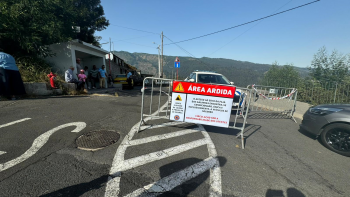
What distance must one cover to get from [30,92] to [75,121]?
513 cm

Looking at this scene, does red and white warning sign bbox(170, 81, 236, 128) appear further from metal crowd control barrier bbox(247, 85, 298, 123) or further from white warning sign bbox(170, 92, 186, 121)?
metal crowd control barrier bbox(247, 85, 298, 123)

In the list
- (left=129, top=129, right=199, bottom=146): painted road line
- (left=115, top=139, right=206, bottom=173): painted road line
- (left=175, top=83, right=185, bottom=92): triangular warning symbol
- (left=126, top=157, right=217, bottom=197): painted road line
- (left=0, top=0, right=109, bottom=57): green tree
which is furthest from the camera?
(left=0, top=0, right=109, bottom=57): green tree

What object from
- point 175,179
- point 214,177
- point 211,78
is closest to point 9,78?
point 175,179

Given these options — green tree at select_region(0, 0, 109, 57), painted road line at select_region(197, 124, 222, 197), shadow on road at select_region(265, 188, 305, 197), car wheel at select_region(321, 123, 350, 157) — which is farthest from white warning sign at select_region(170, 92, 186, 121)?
green tree at select_region(0, 0, 109, 57)

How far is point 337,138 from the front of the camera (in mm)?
3451

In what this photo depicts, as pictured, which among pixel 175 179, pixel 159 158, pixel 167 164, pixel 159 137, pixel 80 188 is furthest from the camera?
pixel 159 137

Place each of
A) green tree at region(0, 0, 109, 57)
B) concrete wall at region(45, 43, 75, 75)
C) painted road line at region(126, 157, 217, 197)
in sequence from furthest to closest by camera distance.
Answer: concrete wall at region(45, 43, 75, 75) < green tree at region(0, 0, 109, 57) < painted road line at region(126, 157, 217, 197)

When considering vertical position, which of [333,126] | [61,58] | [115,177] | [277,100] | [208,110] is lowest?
[115,177]

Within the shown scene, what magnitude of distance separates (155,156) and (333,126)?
14.6 ft

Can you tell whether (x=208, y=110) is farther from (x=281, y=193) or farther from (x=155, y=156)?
(x=281, y=193)

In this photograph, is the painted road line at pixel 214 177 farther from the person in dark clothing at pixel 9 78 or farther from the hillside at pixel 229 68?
the person in dark clothing at pixel 9 78

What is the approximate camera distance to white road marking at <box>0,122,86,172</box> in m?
2.28

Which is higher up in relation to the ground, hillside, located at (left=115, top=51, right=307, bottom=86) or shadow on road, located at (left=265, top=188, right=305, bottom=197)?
hillside, located at (left=115, top=51, right=307, bottom=86)

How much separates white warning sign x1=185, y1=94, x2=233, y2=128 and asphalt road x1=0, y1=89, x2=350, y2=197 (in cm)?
46
